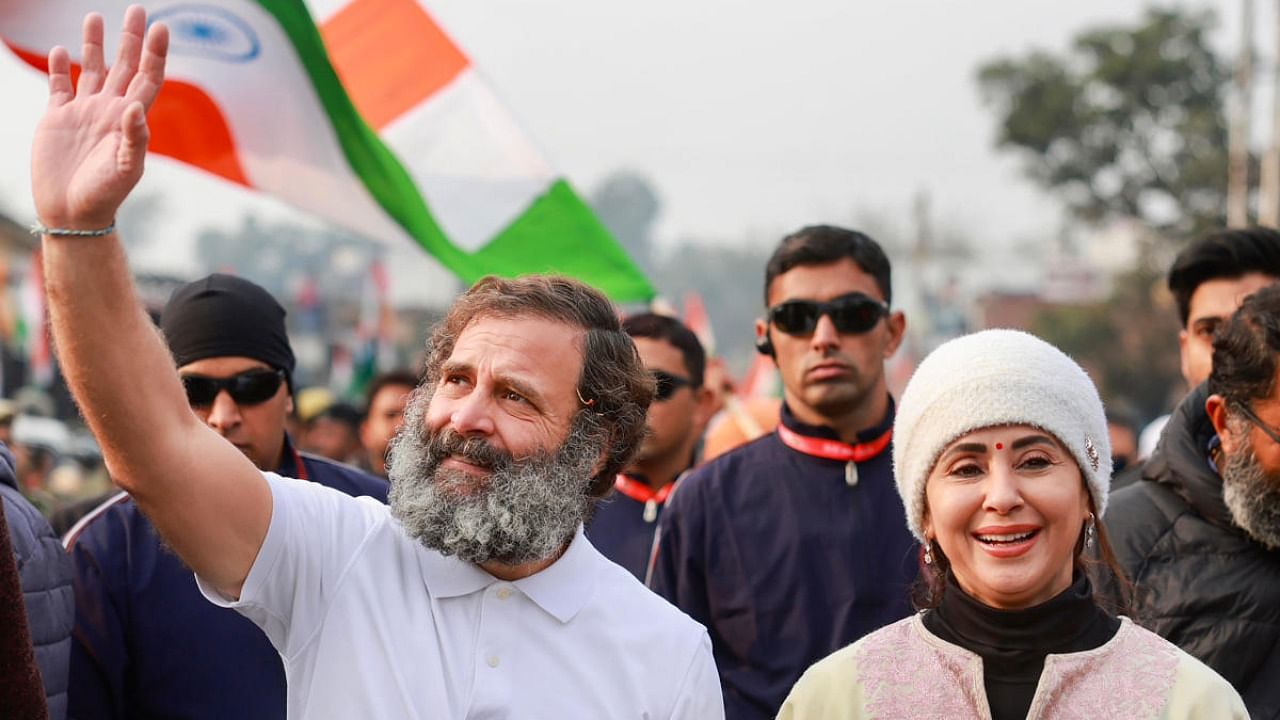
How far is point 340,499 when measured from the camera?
316 cm

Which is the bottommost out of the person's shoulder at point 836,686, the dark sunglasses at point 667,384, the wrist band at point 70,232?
the dark sunglasses at point 667,384

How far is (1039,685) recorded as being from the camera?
307 centimetres

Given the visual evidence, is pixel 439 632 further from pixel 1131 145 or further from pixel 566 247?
pixel 1131 145

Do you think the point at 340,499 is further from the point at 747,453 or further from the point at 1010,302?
the point at 1010,302

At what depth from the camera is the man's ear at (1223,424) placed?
3943 millimetres

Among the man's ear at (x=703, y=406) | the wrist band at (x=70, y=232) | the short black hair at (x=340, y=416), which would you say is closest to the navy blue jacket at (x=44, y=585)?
the wrist band at (x=70, y=232)

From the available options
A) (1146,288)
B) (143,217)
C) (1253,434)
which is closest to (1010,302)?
(1146,288)

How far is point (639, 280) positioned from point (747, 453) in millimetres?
2528

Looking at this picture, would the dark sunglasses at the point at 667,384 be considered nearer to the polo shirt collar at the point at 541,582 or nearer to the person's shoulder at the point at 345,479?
the person's shoulder at the point at 345,479

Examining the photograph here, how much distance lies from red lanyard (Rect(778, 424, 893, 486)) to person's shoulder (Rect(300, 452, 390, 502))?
1.32 m

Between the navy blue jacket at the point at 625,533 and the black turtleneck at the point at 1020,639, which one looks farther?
the navy blue jacket at the point at 625,533

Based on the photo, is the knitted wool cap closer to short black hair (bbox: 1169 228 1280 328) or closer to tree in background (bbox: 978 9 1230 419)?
short black hair (bbox: 1169 228 1280 328)

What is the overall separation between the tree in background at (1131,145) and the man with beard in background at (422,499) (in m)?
39.3

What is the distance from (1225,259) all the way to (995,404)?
2604 millimetres
